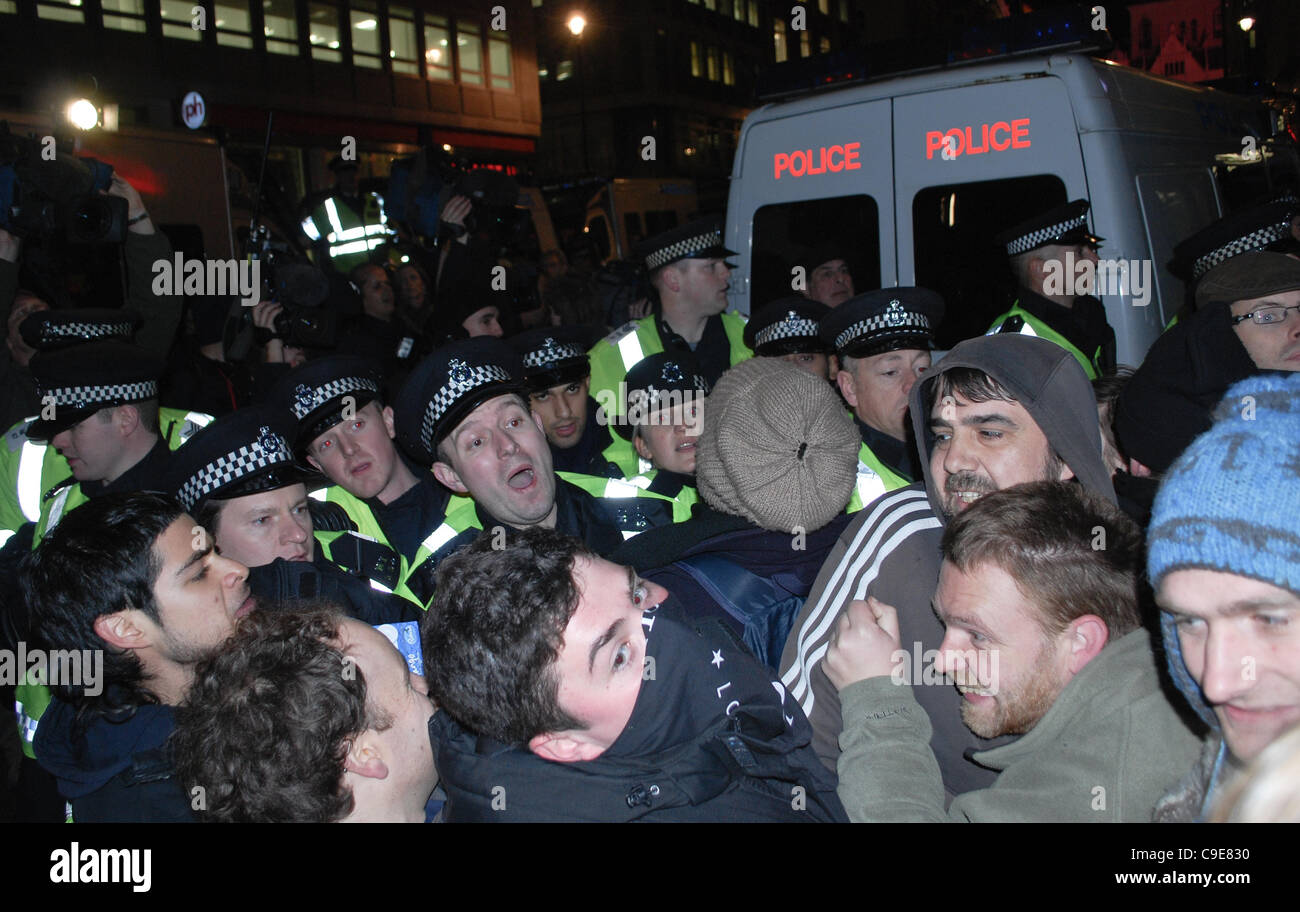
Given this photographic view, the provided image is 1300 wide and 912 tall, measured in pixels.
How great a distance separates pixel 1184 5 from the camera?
38.3ft

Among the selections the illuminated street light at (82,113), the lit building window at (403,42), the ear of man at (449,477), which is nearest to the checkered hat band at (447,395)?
the ear of man at (449,477)

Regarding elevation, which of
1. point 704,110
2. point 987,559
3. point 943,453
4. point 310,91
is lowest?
point 987,559

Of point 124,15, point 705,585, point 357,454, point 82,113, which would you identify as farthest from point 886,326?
point 124,15

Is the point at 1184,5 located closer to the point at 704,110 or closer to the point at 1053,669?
the point at 1053,669

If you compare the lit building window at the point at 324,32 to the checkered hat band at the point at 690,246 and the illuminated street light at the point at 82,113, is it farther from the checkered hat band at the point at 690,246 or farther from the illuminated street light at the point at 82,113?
the checkered hat band at the point at 690,246

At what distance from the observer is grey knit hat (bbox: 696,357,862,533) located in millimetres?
2295

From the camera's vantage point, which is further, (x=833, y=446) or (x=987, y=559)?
(x=833, y=446)

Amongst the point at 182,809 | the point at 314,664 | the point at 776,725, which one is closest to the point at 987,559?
the point at 776,725

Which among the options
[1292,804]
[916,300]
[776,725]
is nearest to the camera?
[1292,804]

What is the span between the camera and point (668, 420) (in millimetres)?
3613

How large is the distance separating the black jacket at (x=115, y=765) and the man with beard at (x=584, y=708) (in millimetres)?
683

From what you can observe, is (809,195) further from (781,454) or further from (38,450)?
(38,450)

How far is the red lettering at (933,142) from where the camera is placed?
449cm

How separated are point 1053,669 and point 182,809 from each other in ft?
5.86
